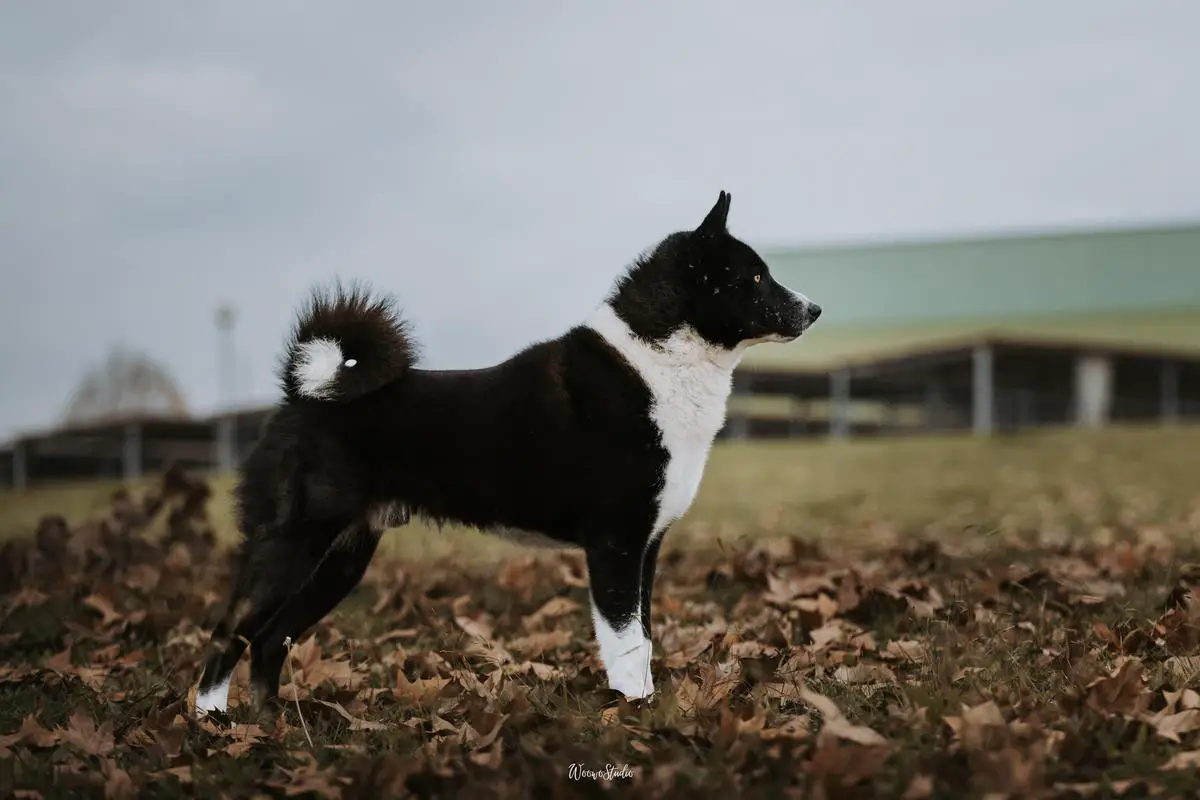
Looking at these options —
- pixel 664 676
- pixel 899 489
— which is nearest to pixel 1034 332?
pixel 899 489

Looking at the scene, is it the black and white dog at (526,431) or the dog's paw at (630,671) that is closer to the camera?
the dog's paw at (630,671)

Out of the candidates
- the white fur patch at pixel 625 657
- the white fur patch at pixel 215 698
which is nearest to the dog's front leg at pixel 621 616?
the white fur patch at pixel 625 657

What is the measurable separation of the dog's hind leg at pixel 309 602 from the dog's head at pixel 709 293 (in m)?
1.25

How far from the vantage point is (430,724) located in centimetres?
362

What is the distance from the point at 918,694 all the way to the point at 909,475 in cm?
1273

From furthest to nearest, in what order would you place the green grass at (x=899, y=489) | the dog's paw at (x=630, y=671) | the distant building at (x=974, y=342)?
the distant building at (x=974, y=342), the green grass at (x=899, y=489), the dog's paw at (x=630, y=671)

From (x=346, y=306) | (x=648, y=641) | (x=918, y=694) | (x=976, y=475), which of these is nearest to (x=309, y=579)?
(x=346, y=306)

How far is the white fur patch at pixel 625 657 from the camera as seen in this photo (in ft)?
12.0

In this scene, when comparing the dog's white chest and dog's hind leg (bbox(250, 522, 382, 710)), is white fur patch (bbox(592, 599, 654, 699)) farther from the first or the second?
dog's hind leg (bbox(250, 522, 382, 710))

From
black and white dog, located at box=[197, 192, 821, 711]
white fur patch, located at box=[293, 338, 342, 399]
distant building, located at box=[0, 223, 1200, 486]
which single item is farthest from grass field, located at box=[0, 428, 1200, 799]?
distant building, located at box=[0, 223, 1200, 486]

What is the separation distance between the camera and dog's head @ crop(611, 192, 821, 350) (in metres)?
3.91

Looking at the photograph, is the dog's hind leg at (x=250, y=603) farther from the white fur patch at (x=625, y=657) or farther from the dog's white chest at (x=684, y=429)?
the dog's white chest at (x=684, y=429)

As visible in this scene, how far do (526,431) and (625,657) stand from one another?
0.81 metres

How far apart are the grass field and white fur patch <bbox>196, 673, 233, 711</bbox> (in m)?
0.09
